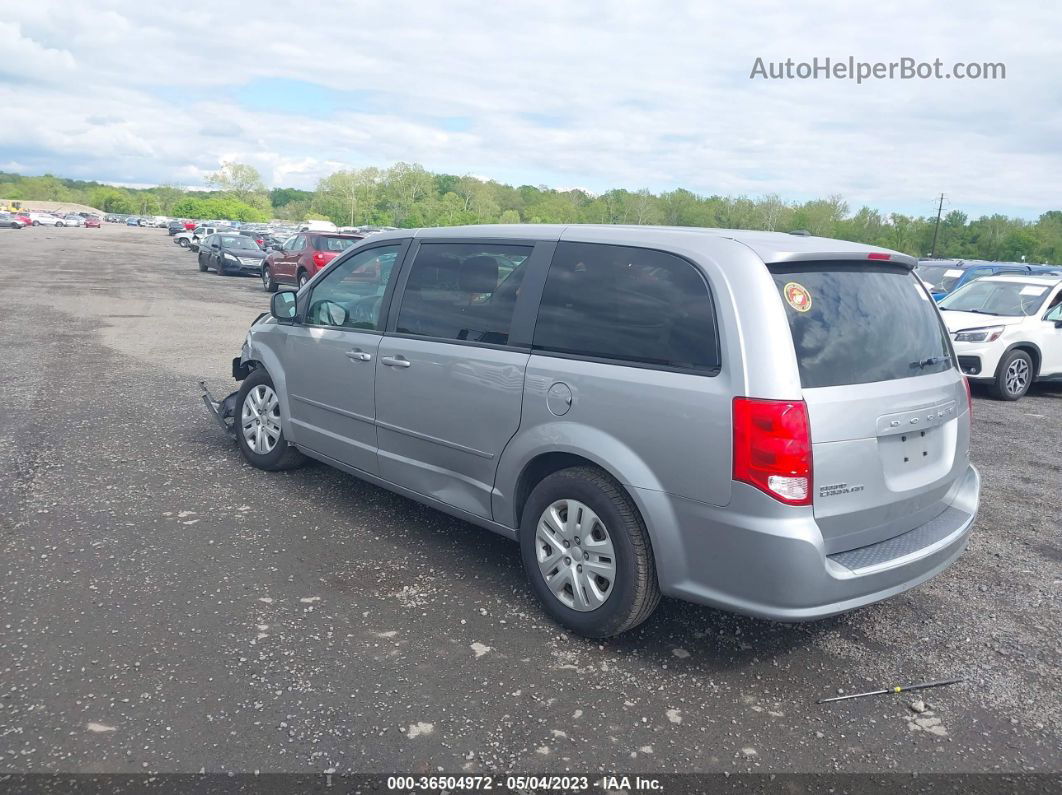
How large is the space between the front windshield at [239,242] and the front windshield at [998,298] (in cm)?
2315

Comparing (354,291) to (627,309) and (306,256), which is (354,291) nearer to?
(627,309)

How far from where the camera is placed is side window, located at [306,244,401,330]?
5.04m

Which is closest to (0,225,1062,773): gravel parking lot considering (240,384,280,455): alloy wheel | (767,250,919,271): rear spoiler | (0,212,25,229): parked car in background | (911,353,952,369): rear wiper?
(240,384,280,455): alloy wheel

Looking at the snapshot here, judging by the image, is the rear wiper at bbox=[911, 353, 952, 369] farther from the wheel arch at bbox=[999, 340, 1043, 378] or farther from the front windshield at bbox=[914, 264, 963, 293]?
the front windshield at bbox=[914, 264, 963, 293]

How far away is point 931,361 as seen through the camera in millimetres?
3854

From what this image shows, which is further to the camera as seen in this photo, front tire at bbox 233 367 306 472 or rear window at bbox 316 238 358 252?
rear window at bbox 316 238 358 252

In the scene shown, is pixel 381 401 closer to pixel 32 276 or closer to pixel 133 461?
pixel 133 461

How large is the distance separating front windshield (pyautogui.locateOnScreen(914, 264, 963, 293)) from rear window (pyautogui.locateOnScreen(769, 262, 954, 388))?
1364cm

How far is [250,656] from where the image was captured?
3.49 m

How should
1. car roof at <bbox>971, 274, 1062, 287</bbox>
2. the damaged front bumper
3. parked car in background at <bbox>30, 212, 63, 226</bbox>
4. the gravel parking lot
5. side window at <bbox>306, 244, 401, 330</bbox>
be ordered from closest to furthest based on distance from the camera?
the gravel parking lot < side window at <bbox>306, 244, 401, 330</bbox> < the damaged front bumper < car roof at <bbox>971, 274, 1062, 287</bbox> < parked car in background at <bbox>30, 212, 63, 226</bbox>

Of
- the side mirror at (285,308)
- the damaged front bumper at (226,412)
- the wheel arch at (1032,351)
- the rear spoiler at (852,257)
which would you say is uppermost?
the rear spoiler at (852,257)

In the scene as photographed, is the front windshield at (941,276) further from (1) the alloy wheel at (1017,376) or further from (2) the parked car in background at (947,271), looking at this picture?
(1) the alloy wheel at (1017,376)

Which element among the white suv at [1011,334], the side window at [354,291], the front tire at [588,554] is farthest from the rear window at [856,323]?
the white suv at [1011,334]

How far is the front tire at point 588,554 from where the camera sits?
3.50 meters
